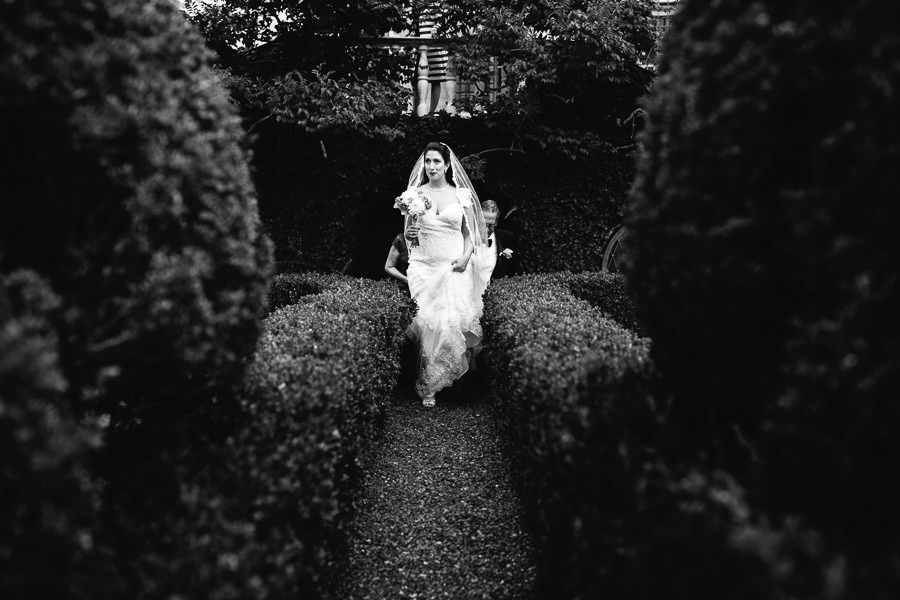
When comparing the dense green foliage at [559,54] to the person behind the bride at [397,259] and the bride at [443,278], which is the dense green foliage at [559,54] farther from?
the person behind the bride at [397,259]

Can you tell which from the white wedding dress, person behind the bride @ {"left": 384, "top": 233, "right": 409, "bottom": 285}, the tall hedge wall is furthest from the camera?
the tall hedge wall

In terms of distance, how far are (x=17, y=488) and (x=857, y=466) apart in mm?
2151

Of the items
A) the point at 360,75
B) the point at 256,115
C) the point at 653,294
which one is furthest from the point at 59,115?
the point at 360,75

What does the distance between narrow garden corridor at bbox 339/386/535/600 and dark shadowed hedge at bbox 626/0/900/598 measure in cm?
185

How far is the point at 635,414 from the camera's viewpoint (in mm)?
2299

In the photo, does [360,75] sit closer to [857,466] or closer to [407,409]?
[407,409]

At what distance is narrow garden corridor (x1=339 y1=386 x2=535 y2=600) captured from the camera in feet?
11.4

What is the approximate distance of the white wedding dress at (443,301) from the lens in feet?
21.7

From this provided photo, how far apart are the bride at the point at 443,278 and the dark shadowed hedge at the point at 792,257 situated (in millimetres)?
4463

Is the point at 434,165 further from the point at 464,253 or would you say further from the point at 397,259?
the point at 397,259

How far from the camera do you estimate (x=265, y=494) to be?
222cm

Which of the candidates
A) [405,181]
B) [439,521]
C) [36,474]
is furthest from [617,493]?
[405,181]

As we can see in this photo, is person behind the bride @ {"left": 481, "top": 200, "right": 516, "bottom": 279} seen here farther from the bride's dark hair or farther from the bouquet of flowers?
the bouquet of flowers

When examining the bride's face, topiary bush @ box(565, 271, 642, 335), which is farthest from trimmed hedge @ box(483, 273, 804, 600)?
topiary bush @ box(565, 271, 642, 335)
